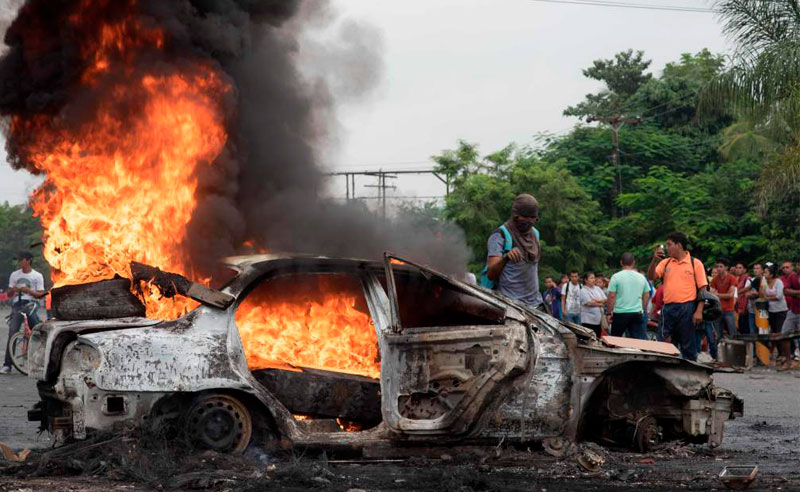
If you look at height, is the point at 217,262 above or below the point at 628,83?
below

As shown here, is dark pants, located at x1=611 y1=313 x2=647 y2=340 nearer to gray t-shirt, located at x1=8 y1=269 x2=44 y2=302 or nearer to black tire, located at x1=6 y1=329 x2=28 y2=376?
black tire, located at x1=6 y1=329 x2=28 y2=376

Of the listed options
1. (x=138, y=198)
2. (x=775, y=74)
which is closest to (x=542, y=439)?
(x=138, y=198)

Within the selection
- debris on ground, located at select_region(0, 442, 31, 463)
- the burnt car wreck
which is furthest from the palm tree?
debris on ground, located at select_region(0, 442, 31, 463)

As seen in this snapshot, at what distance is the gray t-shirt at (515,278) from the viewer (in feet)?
26.8

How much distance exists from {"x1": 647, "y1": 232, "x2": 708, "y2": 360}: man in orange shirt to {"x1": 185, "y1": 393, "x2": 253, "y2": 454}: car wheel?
17.3 feet

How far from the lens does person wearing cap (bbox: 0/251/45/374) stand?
1416 cm

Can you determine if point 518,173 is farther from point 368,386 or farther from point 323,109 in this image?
point 368,386

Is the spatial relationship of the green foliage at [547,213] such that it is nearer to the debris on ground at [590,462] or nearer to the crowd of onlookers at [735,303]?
the crowd of onlookers at [735,303]

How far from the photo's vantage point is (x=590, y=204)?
3591 cm

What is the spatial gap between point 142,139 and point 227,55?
1.28 metres

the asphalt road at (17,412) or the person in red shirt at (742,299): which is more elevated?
the person in red shirt at (742,299)

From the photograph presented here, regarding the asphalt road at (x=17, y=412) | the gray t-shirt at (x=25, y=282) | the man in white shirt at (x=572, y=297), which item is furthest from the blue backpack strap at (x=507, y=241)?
the man in white shirt at (x=572, y=297)

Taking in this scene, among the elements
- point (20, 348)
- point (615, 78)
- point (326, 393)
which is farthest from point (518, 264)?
point (615, 78)

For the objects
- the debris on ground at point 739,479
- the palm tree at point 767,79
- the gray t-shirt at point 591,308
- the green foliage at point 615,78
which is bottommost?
the debris on ground at point 739,479
